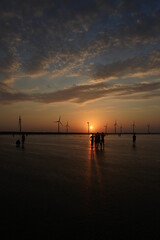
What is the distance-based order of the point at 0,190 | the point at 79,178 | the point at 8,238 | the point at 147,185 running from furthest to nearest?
the point at 79,178
the point at 147,185
the point at 0,190
the point at 8,238

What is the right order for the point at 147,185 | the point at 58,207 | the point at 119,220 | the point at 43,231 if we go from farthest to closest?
the point at 147,185 → the point at 58,207 → the point at 119,220 → the point at 43,231

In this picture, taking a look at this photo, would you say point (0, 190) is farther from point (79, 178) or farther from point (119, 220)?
point (119, 220)

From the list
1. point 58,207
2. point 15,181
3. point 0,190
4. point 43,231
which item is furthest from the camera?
point 15,181

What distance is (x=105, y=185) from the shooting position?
1006 cm

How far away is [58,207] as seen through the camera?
7.13 metres

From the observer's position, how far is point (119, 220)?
240 inches

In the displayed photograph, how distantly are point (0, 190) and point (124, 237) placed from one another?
235 inches

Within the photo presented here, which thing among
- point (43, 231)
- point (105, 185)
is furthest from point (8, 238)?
point (105, 185)

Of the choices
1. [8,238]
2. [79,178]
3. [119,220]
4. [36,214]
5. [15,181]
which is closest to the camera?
[8,238]

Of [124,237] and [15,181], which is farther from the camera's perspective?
[15,181]

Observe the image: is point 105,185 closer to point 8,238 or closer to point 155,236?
point 155,236

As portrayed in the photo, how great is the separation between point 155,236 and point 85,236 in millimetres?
1682

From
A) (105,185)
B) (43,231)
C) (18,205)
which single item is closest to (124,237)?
(43,231)

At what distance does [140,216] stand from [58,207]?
2599mm
